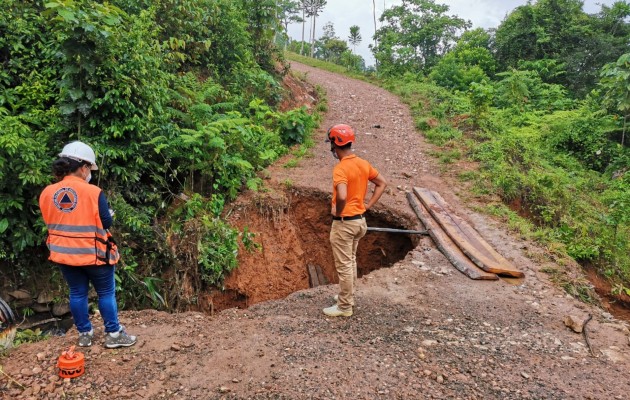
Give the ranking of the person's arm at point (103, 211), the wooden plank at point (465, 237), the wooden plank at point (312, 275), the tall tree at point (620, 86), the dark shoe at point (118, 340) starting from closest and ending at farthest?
1. the person's arm at point (103, 211)
2. the dark shoe at point (118, 340)
3. the wooden plank at point (465, 237)
4. the wooden plank at point (312, 275)
5. the tall tree at point (620, 86)

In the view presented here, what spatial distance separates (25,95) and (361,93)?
12.6 m

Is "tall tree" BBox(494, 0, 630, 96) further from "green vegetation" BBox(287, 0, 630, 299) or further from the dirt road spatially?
the dirt road

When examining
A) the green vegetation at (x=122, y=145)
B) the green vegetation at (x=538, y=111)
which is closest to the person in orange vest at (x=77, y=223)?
the green vegetation at (x=122, y=145)

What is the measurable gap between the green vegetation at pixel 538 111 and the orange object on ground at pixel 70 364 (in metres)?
5.43

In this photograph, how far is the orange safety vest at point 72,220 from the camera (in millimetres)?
3262

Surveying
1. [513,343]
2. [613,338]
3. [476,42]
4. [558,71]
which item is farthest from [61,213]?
[476,42]

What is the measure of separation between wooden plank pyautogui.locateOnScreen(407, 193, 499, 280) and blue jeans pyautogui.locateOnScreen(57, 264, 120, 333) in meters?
4.19

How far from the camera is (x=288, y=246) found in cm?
703

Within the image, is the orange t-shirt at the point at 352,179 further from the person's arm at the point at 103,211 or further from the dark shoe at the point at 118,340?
the dark shoe at the point at 118,340

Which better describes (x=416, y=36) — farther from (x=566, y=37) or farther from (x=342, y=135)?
(x=342, y=135)

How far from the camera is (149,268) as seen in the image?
Answer: 5.36m

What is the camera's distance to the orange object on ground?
322 centimetres

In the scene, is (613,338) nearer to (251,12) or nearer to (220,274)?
(220,274)

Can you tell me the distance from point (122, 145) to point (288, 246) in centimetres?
308
